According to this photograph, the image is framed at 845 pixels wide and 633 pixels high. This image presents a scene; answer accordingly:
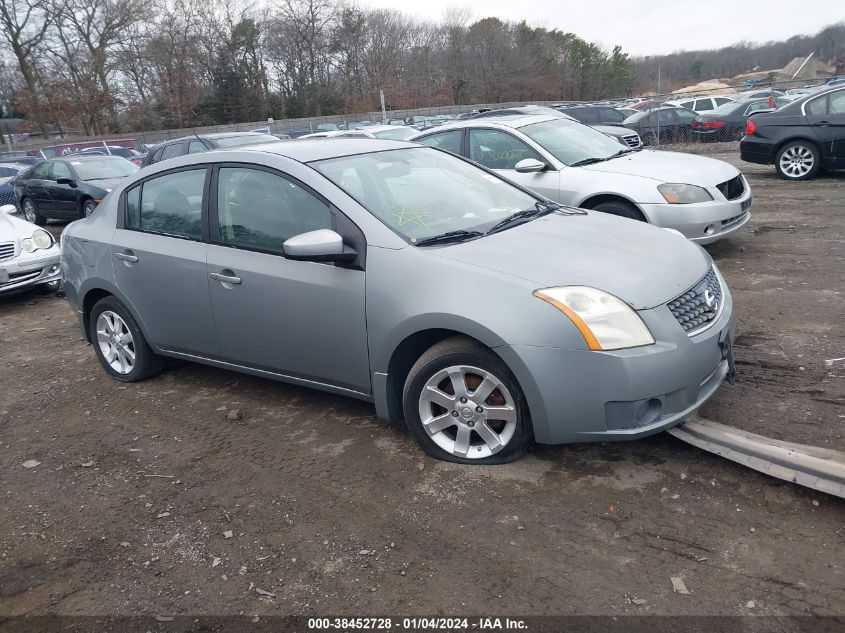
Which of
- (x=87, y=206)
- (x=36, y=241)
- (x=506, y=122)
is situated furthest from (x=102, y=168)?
(x=506, y=122)

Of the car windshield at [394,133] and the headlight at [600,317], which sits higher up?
the car windshield at [394,133]

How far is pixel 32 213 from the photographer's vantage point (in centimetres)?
1529

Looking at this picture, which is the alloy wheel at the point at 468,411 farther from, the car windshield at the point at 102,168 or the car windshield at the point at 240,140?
the car windshield at the point at 102,168

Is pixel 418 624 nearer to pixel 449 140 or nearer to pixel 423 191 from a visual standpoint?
pixel 423 191

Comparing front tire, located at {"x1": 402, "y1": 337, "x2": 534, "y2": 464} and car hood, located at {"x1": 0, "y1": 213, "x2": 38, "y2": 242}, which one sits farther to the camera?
car hood, located at {"x1": 0, "y1": 213, "x2": 38, "y2": 242}

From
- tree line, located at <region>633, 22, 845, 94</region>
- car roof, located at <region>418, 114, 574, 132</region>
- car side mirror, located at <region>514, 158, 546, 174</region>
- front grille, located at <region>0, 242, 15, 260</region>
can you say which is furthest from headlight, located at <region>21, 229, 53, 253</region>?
tree line, located at <region>633, 22, 845, 94</region>

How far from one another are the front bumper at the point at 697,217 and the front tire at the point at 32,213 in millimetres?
13538

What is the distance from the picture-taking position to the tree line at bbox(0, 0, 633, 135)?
1852 inches

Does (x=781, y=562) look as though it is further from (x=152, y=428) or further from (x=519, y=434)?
(x=152, y=428)

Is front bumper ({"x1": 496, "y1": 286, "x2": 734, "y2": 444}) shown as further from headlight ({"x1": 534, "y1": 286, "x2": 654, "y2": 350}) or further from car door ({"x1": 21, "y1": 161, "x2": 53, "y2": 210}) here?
car door ({"x1": 21, "y1": 161, "x2": 53, "y2": 210})

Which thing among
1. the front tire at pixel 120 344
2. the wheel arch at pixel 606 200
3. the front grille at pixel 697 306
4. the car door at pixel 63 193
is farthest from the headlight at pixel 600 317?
the car door at pixel 63 193

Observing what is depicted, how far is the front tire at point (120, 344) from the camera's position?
501cm

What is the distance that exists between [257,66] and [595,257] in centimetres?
5755

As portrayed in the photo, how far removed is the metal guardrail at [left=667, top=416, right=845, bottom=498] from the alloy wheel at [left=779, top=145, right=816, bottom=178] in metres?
10.3
